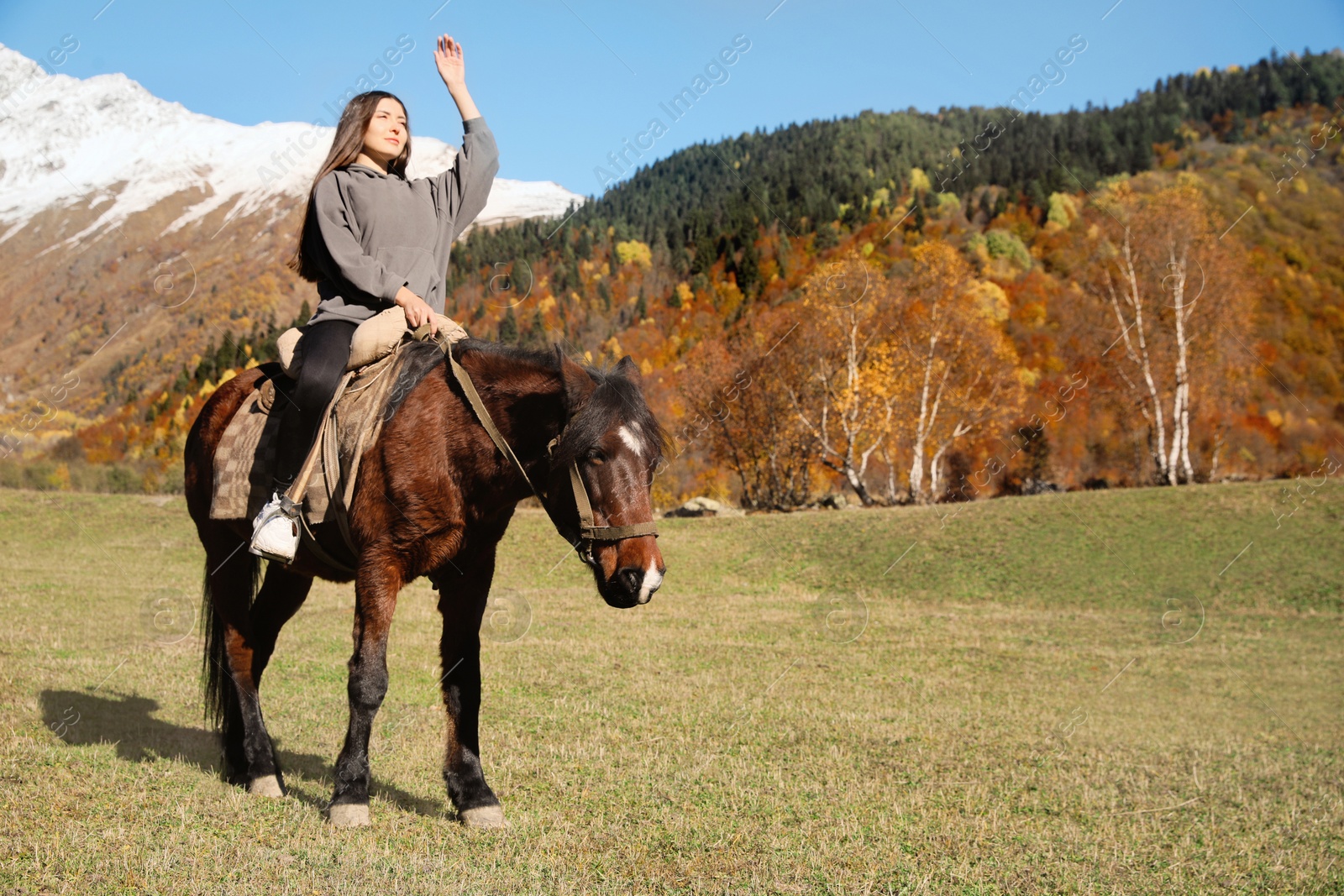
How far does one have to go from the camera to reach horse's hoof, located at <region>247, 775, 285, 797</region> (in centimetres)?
502

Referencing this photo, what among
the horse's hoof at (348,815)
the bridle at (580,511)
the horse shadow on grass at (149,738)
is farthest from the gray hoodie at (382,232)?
the horse shadow on grass at (149,738)

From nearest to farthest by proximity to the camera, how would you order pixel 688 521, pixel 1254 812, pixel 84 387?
1. pixel 1254 812
2. pixel 688 521
3. pixel 84 387

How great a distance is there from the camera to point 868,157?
144 metres

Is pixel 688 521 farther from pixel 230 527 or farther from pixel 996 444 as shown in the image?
pixel 996 444

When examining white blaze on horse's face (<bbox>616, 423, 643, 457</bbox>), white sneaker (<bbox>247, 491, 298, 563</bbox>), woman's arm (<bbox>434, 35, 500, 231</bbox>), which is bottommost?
white sneaker (<bbox>247, 491, 298, 563</bbox>)

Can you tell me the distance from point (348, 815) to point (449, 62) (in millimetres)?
4117

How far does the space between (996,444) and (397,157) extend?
51.4 meters

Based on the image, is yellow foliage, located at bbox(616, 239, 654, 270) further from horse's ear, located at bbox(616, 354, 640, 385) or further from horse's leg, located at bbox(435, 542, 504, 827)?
horse's ear, located at bbox(616, 354, 640, 385)

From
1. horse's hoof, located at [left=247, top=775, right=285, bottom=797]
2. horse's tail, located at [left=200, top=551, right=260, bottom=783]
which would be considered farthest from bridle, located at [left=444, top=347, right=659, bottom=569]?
horse's hoof, located at [left=247, top=775, right=285, bottom=797]

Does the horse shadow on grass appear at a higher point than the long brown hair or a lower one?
lower

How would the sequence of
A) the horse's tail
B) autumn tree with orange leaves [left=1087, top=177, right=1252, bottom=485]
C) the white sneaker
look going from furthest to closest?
autumn tree with orange leaves [left=1087, top=177, right=1252, bottom=485] < the horse's tail < the white sneaker

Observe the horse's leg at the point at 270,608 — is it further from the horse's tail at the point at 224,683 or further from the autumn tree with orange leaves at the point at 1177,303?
the autumn tree with orange leaves at the point at 1177,303

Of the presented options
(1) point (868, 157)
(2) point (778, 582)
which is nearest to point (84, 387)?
(1) point (868, 157)

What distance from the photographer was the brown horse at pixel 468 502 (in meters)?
3.83
